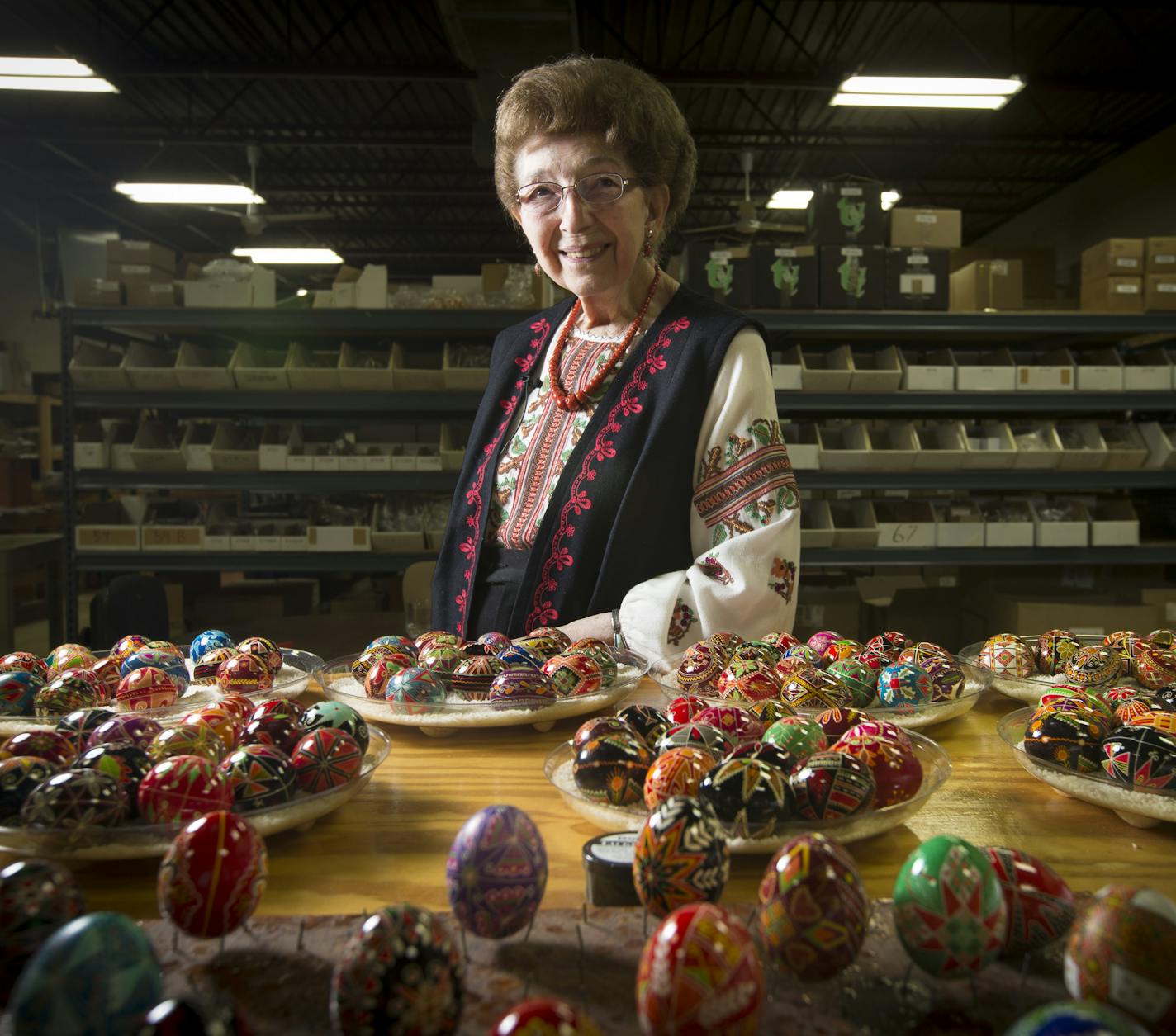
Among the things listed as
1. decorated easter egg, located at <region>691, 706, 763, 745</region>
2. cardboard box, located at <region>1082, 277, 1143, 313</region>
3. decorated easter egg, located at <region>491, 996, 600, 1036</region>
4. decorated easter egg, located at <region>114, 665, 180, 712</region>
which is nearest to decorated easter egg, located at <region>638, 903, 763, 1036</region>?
decorated easter egg, located at <region>491, 996, 600, 1036</region>

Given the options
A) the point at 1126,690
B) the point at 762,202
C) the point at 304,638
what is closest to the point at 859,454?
the point at 304,638

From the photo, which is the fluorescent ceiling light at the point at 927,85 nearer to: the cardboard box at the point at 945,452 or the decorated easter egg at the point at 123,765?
the cardboard box at the point at 945,452

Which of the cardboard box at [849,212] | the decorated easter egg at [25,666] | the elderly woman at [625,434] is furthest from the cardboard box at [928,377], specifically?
the decorated easter egg at [25,666]

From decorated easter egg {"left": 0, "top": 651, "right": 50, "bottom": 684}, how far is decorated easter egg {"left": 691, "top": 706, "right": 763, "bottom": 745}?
85 cm

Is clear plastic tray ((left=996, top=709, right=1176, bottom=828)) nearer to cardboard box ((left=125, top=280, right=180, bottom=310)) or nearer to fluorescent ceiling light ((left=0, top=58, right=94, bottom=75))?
cardboard box ((left=125, top=280, right=180, bottom=310))

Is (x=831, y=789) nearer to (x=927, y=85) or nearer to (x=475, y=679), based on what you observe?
(x=475, y=679)

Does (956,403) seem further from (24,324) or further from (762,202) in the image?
(24,324)

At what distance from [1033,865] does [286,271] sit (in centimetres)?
1480

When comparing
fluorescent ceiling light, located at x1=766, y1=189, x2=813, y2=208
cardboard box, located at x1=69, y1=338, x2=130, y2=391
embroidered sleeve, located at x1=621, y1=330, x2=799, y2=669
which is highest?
fluorescent ceiling light, located at x1=766, y1=189, x2=813, y2=208

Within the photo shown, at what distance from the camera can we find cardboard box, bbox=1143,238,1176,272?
4582mm

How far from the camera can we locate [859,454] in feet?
14.8

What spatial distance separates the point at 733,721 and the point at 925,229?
171 inches

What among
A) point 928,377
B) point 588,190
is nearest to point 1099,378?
point 928,377

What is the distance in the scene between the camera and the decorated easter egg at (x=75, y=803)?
2.36 feet
